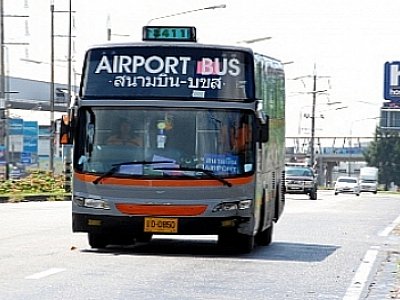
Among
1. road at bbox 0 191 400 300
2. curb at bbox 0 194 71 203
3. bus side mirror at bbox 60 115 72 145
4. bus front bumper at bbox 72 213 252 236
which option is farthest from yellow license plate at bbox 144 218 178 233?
curb at bbox 0 194 71 203

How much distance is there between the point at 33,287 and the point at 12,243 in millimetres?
7012

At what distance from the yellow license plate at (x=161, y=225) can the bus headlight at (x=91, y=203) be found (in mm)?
658

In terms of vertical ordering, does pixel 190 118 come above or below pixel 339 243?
above

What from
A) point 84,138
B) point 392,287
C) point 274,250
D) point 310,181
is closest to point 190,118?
point 84,138

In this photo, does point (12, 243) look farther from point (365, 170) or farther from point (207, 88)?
point (365, 170)

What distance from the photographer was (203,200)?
18.1 m

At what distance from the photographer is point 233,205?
59.9ft

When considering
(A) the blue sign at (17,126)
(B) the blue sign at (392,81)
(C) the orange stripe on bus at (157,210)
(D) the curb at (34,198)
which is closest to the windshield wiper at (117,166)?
(C) the orange stripe on bus at (157,210)

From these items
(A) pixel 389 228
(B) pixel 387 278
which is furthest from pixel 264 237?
(A) pixel 389 228

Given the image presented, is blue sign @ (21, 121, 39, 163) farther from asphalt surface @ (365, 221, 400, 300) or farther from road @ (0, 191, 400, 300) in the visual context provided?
asphalt surface @ (365, 221, 400, 300)

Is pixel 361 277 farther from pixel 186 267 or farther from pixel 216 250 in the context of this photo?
pixel 216 250

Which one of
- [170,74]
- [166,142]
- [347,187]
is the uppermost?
[170,74]

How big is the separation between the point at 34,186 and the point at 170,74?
108 feet

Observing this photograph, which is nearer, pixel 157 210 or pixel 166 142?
pixel 157 210
